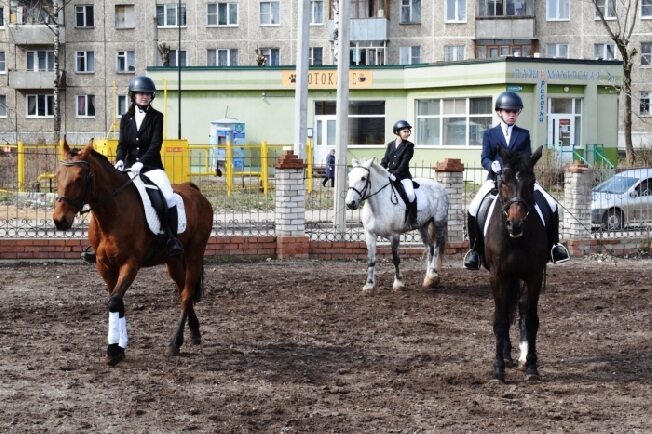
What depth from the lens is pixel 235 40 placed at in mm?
64000

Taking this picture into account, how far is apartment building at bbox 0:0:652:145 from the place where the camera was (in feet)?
203

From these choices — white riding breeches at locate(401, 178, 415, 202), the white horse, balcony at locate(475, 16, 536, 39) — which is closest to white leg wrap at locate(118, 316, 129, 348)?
the white horse

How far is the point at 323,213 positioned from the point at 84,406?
13138 mm

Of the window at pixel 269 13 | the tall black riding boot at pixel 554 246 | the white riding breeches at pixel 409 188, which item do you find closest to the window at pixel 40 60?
the window at pixel 269 13

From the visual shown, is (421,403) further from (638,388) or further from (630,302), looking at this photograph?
(630,302)

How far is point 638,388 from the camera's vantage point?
29.5 ft

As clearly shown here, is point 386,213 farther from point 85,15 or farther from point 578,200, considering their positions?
point 85,15

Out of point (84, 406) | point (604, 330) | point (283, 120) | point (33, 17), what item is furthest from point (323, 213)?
point (33, 17)

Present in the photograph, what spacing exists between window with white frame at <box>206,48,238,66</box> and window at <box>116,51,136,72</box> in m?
4.99

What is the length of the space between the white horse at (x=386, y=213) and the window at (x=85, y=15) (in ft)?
178

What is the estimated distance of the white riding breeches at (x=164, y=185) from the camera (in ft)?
34.8

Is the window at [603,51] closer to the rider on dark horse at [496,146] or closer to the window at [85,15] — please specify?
the window at [85,15]

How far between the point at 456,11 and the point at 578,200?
4367 cm

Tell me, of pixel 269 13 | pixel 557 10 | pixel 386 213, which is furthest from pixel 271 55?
pixel 386 213
